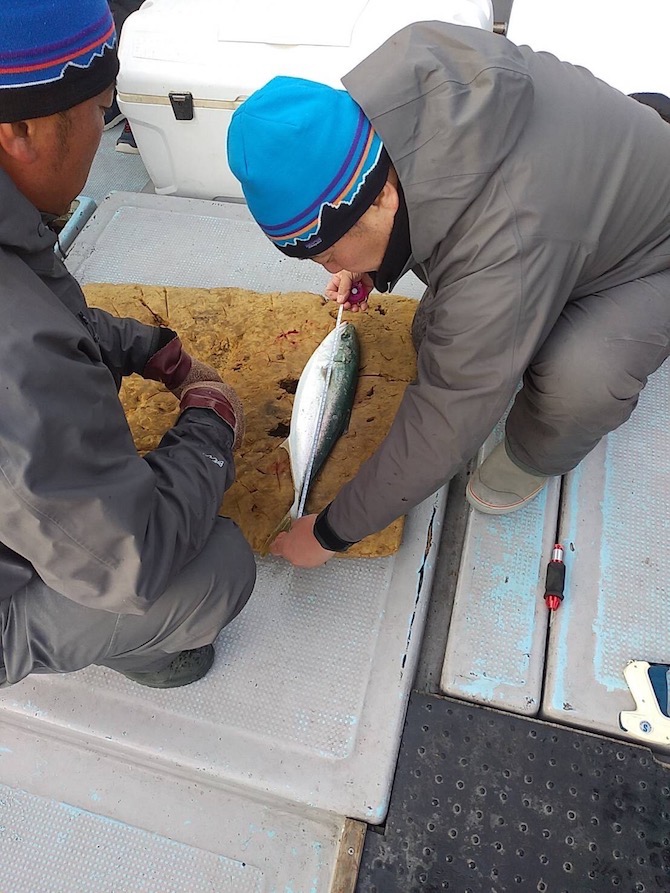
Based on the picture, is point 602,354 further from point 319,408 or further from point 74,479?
point 74,479

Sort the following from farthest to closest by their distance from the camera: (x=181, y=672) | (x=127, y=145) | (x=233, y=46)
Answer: (x=127, y=145)
(x=233, y=46)
(x=181, y=672)

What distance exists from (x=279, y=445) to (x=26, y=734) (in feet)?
3.98

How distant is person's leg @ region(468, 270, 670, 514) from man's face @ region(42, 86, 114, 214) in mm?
1241

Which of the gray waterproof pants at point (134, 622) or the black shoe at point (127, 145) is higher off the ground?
the black shoe at point (127, 145)

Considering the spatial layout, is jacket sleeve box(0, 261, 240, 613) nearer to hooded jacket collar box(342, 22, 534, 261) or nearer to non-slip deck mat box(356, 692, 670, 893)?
hooded jacket collar box(342, 22, 534, 261)

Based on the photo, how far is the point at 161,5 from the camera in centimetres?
285

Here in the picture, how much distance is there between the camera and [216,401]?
1845 millimetres

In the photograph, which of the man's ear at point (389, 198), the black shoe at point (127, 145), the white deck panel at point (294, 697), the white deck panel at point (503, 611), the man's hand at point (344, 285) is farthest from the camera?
the black shoe at point (127, 145)

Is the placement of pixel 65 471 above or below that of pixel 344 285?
above

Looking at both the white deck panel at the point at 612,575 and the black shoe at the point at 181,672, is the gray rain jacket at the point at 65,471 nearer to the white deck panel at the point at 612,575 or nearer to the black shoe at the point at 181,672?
the black shoe at the point at 181,672

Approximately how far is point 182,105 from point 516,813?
297 cm

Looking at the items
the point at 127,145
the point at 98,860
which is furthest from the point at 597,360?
the point at 127,145

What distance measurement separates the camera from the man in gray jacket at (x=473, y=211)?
127 cm

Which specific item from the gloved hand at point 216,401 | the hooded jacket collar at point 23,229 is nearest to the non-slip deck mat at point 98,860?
the gloved hand at point 216,401
